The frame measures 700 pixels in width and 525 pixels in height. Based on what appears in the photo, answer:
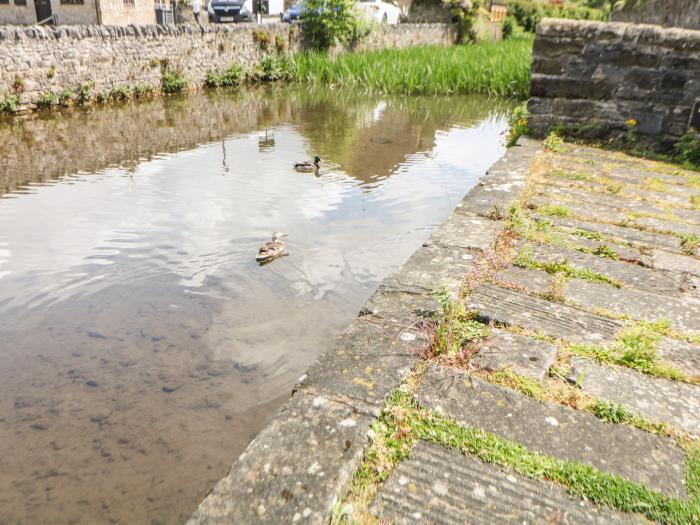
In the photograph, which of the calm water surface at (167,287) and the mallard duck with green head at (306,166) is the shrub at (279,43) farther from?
the mallard duck with green head at (306,166)

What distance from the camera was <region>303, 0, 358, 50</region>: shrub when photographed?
54.0ft

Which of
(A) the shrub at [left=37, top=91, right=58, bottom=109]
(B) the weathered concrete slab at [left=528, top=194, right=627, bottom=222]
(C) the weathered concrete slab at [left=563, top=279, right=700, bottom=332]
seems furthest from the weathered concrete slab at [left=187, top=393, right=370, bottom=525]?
(A) the shrub at [left=37, top=91, right=58, bottom=109]

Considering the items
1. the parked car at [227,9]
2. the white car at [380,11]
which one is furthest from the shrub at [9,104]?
the white car at [380,11]

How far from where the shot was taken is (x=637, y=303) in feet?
8.10

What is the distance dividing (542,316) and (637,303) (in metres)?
0.51

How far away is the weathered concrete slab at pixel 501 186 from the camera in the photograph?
3.65 meters

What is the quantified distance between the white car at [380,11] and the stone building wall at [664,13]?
15.0 m

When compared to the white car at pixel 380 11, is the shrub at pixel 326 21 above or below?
below

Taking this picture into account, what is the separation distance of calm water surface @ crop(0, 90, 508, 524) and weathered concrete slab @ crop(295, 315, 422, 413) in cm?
67

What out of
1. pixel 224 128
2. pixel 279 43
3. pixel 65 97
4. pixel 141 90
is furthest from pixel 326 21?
pixel 224 128

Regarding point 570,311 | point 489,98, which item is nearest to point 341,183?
point 570,311

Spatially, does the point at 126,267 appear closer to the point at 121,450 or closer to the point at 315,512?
the point at 121,450

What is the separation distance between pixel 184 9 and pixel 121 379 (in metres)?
24.4

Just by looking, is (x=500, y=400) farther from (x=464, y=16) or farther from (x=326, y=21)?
(x=464, y=16)
